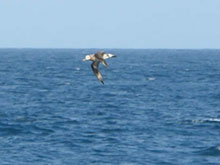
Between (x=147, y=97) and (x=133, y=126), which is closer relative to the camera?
(x=133, y=126)

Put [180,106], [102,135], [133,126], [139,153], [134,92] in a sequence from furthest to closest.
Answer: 1. [134,92]
2. [180,106]
3. [133,126]
4. [102,135]
5. [139,153]

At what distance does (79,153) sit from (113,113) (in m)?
27.0

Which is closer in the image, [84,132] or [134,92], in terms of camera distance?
[84,132]

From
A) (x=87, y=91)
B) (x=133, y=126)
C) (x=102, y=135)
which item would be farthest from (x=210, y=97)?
(x=102, y=135)

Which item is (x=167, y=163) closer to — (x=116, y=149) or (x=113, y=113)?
(x=116, y=149)

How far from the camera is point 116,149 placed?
63.8 metres

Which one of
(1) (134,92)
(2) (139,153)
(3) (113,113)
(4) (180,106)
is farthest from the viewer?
(1) (134,92)

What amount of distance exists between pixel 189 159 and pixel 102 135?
527 inches

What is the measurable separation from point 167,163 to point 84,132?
55.4 feet

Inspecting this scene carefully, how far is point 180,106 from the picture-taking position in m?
97.8

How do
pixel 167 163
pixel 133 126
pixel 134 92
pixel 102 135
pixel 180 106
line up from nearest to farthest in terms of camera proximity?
1. pixel 167 163
2. pixel 102 135
3. pixel 133 126
4. pixel 180 106
5. pixel 134 92

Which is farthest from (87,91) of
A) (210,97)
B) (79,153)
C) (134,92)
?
(79,153)

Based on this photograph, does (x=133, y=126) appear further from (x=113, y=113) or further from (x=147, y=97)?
(x=147, y=97)

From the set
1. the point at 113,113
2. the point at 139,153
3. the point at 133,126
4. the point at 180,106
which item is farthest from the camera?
the point at 180,106
